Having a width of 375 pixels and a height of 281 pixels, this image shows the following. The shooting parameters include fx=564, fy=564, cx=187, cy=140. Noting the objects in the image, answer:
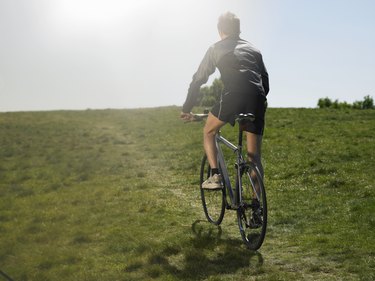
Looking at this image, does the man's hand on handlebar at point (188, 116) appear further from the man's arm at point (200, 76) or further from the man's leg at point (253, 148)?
the man's leg at point (253, 148)

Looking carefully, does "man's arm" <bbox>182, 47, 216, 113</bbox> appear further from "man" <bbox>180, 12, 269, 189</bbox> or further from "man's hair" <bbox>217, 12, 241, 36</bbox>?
"man's hair" <bbox>217, 12, 241, 36</bbox>

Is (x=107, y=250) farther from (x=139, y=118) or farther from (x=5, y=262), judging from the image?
(x=139, y=118)

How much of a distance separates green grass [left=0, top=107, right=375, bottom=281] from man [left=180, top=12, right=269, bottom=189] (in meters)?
1.43

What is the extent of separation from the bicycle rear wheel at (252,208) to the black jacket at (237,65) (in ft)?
3.11

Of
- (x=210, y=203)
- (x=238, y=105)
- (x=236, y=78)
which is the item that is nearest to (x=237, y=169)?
(x=238, y=105)

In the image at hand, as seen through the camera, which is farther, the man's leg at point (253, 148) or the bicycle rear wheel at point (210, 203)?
the bicycle rear wheel at point (210, 203)

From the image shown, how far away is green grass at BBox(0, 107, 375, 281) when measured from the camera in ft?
20.7

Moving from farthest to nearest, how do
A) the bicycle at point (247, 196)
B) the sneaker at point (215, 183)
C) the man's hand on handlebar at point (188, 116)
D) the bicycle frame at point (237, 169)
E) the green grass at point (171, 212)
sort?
the man's hand on handlebar at point (188, 116) → the sneaker at point (215, 183) → the bicycle frame at point (237, 169) → the bicycle at point (247, 196) → the green grass at point (171, 212)

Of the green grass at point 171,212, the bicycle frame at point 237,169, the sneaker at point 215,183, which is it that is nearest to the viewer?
the green grass at point 171,212

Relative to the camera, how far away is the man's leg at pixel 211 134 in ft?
23.1

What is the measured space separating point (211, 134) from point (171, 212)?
2.52 meters

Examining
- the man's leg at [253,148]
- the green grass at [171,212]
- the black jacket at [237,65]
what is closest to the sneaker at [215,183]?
the man's leg at [253,148]

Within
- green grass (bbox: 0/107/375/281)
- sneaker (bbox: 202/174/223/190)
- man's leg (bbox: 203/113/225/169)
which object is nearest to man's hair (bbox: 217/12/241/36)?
man's leg (bbox: 203/113/225/169)

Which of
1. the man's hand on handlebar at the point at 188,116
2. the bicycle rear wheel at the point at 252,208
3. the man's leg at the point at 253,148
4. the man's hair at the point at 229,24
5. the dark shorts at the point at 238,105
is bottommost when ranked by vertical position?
the bicycle rear wheel at the point at 252,208
